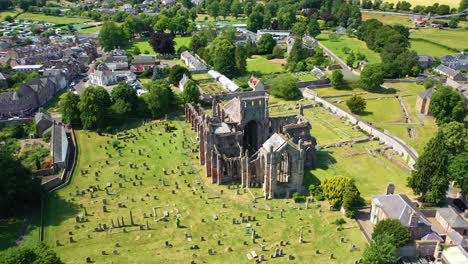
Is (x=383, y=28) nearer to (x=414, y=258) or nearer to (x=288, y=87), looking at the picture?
(x=288, y=87)

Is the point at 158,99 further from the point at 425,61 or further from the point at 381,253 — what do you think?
the point at 425,61

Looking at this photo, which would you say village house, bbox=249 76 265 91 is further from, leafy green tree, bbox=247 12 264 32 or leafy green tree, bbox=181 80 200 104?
leafy green tree, bbox=247 12 264 32

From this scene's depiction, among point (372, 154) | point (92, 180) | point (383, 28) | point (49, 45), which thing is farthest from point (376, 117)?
point (49, 45)

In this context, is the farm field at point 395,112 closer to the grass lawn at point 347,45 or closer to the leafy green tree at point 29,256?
the grass lawn at point 347,45

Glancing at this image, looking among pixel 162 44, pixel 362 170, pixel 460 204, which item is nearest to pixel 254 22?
pixel 162 44

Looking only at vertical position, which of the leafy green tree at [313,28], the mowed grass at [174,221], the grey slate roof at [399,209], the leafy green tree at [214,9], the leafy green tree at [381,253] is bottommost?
the mowed grass at [174,221]

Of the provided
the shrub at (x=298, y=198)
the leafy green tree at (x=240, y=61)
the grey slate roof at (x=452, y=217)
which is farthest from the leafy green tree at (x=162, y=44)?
the grey slate roof at (x=452, y=217)

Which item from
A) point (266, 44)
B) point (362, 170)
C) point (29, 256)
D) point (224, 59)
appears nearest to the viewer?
point (29, 256)
